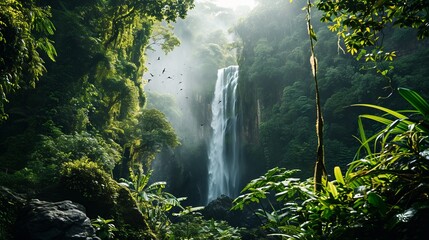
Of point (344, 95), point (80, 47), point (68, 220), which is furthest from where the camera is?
point (344, 95)

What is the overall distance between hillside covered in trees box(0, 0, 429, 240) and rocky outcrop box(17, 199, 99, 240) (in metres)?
0.02

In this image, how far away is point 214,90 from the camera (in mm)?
37500

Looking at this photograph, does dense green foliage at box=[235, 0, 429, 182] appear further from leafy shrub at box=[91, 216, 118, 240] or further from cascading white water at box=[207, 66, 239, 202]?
leafy shrub at box=[91, 216, 118, 240]

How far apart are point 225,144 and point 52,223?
1055 inches

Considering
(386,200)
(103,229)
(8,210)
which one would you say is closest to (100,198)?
(103,229)

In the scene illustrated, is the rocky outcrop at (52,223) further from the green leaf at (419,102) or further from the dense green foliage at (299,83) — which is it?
the dense green foliage at (299,83)

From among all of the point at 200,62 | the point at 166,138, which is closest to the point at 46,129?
the point at 166,138

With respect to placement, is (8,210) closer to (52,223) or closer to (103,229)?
(52,223)

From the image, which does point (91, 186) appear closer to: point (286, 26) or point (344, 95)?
point (344, 95)

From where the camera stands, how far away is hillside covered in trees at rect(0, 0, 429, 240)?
1882mm

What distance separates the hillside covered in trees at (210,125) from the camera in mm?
1882

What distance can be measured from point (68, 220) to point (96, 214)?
144 cm

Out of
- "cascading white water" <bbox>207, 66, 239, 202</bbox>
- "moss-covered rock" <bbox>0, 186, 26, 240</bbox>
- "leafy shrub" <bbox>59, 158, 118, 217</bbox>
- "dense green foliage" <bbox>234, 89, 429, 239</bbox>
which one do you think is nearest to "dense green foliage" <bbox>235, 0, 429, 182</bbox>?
"cascading white water" <bbox>207, 66, 239, 202</bbox>

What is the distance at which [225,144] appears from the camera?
31031mm
